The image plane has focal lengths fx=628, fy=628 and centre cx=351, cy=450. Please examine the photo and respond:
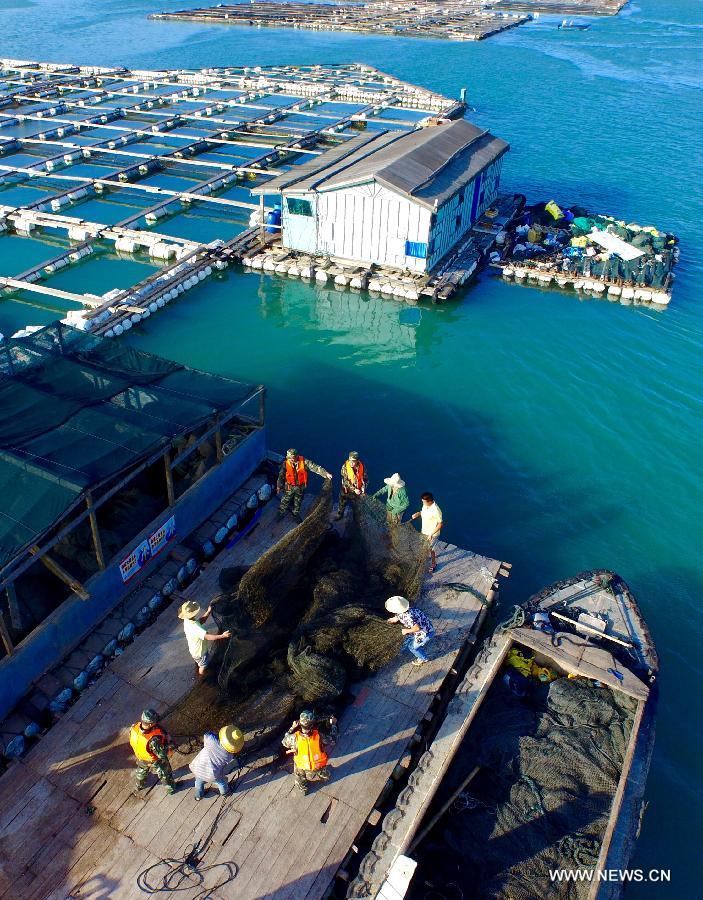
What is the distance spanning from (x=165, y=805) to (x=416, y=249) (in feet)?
66.5

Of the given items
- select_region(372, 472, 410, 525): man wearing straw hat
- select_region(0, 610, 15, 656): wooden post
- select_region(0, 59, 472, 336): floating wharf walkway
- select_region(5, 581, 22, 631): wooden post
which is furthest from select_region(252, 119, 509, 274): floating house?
select_region(0, 610, 15, 656): wooden post

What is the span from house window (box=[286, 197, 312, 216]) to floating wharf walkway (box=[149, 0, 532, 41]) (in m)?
73.0

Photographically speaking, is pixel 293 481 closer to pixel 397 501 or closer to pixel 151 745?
pixel 397 501

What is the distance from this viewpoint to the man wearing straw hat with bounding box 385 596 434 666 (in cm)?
1011

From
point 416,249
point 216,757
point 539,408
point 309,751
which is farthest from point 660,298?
point 216,757

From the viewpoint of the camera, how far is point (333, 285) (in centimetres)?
2509

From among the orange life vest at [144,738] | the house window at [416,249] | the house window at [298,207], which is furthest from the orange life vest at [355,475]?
the house window at [298,207]

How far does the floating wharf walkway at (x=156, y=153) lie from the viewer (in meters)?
25.7

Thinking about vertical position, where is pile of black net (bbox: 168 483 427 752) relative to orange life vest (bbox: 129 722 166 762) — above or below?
below

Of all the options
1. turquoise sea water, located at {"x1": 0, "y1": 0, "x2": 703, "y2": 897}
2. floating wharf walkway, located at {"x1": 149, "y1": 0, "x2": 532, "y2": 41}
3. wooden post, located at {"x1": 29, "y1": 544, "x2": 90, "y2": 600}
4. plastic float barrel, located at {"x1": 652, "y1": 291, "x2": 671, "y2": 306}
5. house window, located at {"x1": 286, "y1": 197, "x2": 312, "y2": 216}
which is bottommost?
turquoise sea water, located at {"x1": 0, "y1": 0, "x2": 703, "y2": 897}

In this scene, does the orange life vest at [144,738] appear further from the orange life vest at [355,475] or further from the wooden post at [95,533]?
the orange life vest at [355,475]

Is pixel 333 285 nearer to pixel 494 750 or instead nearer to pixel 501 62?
pixel 494 750

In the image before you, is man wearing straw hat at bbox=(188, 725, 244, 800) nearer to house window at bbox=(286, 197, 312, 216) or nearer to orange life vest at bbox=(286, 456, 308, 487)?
orange life vest at bbox=(286, 456, 308, 487)

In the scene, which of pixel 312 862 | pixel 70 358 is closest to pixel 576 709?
pixel 312 862
